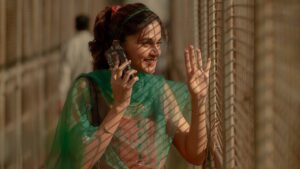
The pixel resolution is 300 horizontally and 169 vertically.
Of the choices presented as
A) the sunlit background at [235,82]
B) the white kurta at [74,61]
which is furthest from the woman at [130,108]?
the white kurta at [74,61]

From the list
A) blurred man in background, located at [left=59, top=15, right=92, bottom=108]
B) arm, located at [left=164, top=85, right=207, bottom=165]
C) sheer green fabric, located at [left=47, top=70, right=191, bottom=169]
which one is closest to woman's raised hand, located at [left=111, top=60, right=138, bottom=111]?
sheer green fabric, located at [left=47, top=70, right=191, bottom=169]

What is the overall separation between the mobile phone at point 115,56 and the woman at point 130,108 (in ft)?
0.07

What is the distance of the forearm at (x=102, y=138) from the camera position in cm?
263

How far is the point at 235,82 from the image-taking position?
2531 mm

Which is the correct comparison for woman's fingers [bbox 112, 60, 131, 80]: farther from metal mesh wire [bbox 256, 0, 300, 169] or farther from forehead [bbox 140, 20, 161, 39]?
metal mesh wire [bbox 256, 0, 300, 169]

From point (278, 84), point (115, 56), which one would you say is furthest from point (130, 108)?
point (278, 84)

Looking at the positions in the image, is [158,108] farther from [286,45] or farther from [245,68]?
[286,45]

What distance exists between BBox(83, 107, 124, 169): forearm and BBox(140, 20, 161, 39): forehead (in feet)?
1.27

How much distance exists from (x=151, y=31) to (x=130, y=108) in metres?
0.28

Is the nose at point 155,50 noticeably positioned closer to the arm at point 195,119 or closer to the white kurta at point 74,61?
the arm at point 195,119

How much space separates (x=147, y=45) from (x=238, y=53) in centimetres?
53

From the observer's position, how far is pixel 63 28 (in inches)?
446

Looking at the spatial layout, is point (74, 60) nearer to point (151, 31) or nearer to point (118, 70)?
point (151, 31)

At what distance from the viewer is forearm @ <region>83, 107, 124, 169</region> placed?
2633 mm
